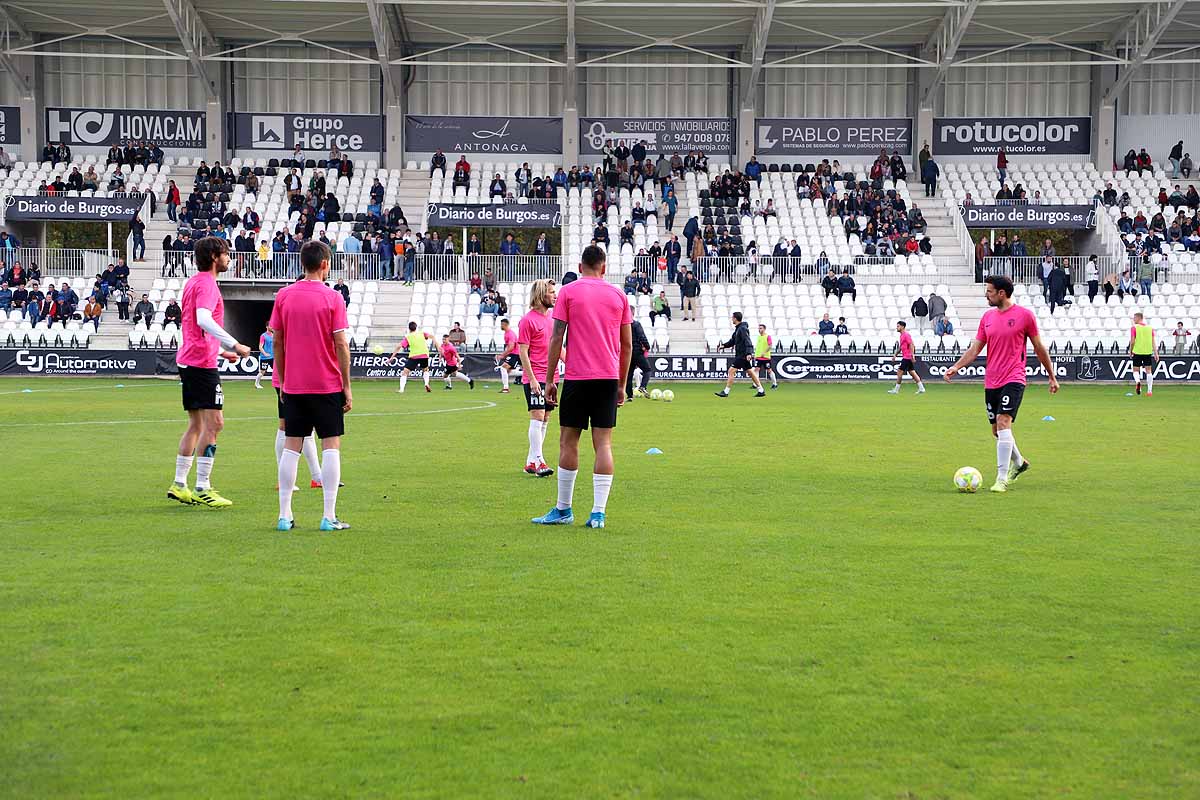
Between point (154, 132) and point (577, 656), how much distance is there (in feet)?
164

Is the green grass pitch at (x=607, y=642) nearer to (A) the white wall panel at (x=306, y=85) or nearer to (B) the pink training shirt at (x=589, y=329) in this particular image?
(B) the pink training shirt at (x=589, y=329)

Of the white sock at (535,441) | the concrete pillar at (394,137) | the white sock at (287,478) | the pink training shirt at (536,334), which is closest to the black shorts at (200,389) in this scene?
the white sock at (287,478)

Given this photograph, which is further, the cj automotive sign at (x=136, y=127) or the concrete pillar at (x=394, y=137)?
the cj automotive sign at (x=136, y=127)

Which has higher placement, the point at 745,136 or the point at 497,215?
the point at 745,136

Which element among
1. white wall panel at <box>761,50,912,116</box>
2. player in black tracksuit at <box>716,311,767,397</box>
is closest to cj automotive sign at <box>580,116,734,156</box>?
white wall panel at <box>761,50,912,116</box>

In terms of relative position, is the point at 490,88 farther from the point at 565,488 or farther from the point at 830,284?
the point at 565,488

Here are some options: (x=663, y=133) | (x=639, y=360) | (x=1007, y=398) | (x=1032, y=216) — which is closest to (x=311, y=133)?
(x=663, y=133)

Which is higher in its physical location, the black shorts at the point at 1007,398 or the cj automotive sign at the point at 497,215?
the cj automotive sign at the point at 497,215

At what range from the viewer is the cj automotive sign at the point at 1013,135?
51188mm

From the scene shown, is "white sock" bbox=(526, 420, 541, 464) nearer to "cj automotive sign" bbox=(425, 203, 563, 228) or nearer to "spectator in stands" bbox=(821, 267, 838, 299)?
"spectator in stands" bbox=(821, 267, 838, 299)

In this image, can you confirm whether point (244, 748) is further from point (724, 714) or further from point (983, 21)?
point (983, 21)

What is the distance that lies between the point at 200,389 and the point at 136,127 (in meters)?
45.0

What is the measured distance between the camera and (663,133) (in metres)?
51.2

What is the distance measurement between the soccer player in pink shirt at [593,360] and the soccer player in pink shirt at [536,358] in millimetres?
2466
